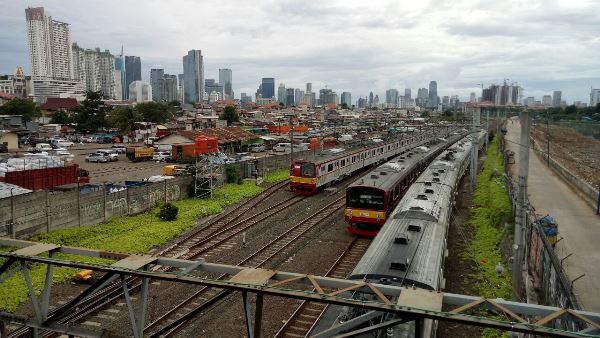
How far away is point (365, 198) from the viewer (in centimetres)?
1912

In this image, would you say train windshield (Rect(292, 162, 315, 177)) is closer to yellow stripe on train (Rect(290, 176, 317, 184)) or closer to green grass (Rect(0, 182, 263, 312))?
yellow stripe on train (Rect(290, 176, 317, 184))

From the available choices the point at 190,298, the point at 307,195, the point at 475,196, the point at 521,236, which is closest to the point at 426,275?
the point at 521,236

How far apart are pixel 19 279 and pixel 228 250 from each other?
6947 mm

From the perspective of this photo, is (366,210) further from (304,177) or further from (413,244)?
(304,177)

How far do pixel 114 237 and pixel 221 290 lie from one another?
714 cm

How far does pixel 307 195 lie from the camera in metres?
28.9

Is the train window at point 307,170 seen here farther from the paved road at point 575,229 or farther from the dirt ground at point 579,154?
the dirt ground at point 579,154

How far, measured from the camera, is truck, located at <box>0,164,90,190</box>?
24.3 metres

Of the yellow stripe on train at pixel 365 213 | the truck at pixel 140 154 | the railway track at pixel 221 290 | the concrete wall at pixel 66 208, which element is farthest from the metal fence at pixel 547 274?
the truck at pixel 140 154

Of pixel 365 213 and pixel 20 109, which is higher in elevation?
pixel 20 109

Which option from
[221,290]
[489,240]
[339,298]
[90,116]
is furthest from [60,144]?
[339,298]

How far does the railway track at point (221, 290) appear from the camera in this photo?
6254 mm

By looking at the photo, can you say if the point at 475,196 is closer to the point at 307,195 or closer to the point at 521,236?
the point at 307,195

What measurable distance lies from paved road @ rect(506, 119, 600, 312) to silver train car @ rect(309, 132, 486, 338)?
12.9 ft
